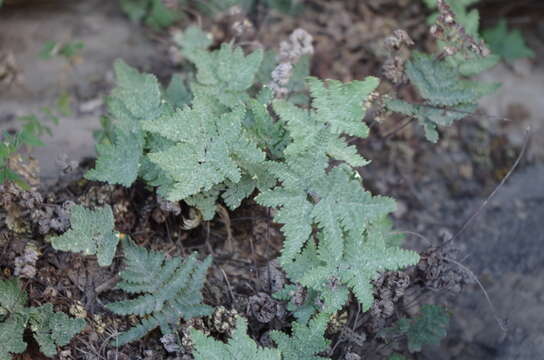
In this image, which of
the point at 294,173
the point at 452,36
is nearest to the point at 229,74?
the point at 294,173

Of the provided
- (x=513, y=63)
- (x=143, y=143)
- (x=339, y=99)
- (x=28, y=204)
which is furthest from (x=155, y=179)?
(x=513, y=63)

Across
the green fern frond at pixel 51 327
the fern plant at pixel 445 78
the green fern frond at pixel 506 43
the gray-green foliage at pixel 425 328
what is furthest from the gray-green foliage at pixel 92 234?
the green fern frond at pixel 506 43

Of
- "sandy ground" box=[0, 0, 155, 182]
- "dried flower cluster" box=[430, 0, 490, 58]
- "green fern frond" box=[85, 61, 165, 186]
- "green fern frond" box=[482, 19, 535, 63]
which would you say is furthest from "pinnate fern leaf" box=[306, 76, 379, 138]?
"green fern frond" box=[482, 19, 535, 63]

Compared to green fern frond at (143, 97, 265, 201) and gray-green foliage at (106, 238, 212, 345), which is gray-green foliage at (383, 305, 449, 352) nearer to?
gray-green foliage at (106, 238, 212, 345)

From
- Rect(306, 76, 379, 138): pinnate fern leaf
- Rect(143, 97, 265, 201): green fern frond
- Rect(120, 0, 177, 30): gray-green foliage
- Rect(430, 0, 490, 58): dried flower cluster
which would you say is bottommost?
Rect(120, 0, 177, 30): gray-green foliage

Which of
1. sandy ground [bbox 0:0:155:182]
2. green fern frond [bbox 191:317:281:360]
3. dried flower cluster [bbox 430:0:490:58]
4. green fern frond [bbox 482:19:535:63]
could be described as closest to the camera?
green fern frond [bbox 191:317:281:360]

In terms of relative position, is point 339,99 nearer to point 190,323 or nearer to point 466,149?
point 190,323
